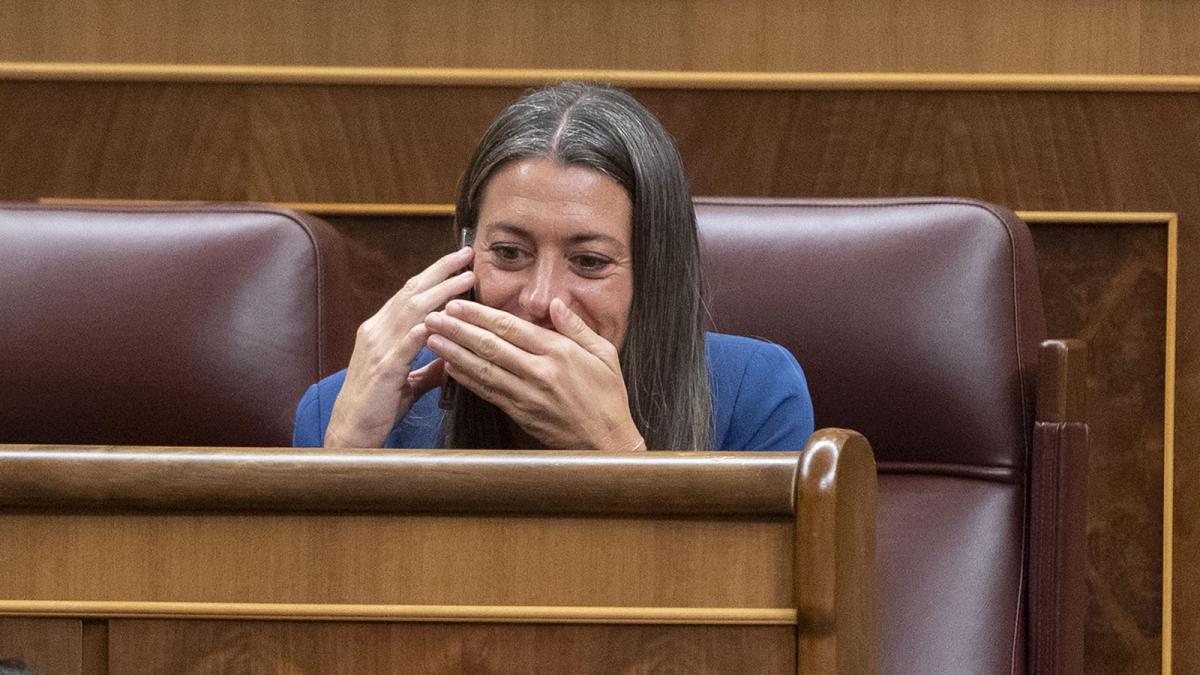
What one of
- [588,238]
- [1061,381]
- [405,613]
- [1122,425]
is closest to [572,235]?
[588,238]

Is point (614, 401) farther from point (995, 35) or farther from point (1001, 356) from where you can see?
point (995, 35)

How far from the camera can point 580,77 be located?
1.34 m

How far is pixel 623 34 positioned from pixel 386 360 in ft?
1.73

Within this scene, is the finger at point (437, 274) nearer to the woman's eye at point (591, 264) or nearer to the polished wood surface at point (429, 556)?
the woman's eye at point (591, 264)

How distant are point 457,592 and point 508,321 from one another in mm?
355

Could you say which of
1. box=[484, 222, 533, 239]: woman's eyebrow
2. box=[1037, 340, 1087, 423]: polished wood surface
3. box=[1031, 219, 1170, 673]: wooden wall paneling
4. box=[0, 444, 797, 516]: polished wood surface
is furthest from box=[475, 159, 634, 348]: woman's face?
box=[1031, 219, 1170, 673]: wooden wall paneling

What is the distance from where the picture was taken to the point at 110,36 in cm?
137

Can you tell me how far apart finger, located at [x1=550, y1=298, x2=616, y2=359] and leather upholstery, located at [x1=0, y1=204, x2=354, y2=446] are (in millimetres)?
266

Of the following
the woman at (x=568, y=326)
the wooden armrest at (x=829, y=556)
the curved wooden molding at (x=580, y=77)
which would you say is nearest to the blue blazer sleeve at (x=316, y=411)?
the woman at (x=568, y=326)

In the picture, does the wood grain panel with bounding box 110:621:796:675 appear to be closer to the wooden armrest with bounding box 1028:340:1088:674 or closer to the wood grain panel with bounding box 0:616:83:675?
the wood grain panel with bounding box 0:616:83:675

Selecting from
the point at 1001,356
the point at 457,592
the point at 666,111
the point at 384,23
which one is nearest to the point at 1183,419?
the point at 1001,356

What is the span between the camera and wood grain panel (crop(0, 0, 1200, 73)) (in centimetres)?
134

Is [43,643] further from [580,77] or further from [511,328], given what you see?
[580,77]

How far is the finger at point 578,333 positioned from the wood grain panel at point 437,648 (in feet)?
1.20
